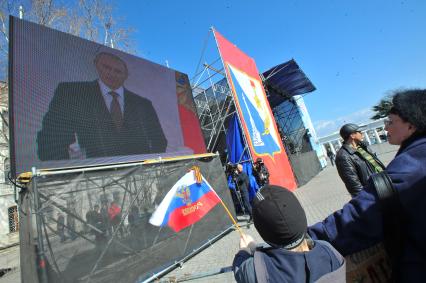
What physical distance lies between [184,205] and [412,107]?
217 inches

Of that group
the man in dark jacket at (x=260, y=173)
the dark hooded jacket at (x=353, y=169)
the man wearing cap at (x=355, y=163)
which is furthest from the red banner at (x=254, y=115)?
the dark hooded jacket at (x=353, y=169)

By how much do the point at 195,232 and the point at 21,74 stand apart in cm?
495

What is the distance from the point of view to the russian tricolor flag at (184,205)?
591 cm

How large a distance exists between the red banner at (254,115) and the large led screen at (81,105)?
14.3ft

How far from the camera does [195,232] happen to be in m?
6.71

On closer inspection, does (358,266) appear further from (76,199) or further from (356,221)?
(76,199)

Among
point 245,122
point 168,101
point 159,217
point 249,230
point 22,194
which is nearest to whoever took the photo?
point 22,194

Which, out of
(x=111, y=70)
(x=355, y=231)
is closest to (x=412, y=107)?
(x=355, y=231)

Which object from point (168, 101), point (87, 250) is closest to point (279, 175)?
point (168, 101)

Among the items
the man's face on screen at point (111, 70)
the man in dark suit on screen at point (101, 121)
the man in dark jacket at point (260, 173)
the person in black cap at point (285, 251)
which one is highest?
the man's face on screen at point (111, 70)

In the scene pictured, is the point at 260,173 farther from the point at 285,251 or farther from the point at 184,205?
the point at 285,251

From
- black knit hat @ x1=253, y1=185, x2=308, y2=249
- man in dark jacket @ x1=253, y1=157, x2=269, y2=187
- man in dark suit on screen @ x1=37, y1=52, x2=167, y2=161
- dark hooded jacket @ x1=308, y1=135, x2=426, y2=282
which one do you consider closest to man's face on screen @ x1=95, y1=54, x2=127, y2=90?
man in dark suit on screen @ x1=37, y1=52, x2=167, y2=161

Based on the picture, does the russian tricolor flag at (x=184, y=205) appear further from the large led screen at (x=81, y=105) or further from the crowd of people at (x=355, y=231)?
the crowd of people at (x=355, y=231)

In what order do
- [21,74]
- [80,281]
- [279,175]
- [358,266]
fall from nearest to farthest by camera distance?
1. [358,266]
2. [80,281]
3. [21,74]
4. [279,175]
